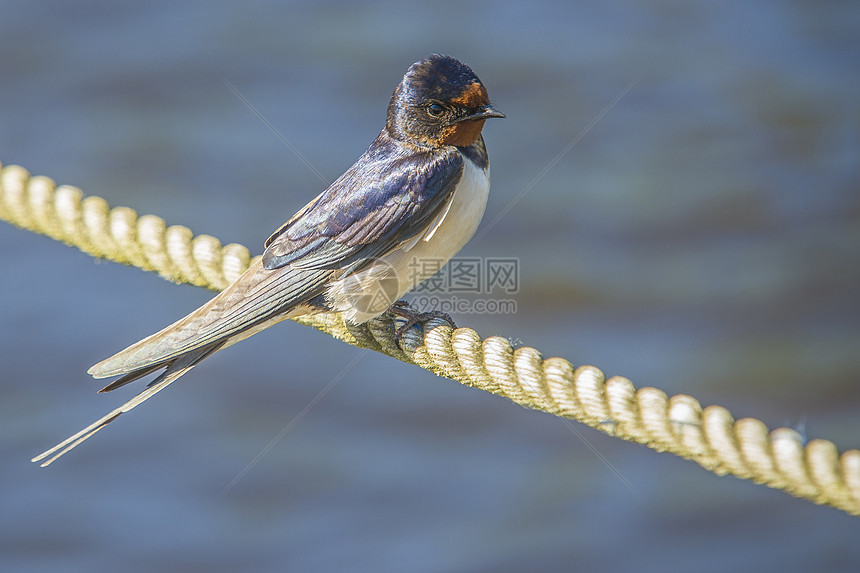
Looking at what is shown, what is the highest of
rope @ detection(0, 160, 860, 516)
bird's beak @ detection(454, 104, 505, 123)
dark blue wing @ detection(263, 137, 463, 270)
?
bird's beak @ detection(454, 104, 505, 123)

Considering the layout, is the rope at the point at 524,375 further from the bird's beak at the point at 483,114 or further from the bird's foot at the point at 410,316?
the bird's beak at the point at 483,114

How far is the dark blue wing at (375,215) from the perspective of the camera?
1.52m

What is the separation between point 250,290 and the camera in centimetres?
152

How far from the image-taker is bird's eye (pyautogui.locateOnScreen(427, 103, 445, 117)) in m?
1.54

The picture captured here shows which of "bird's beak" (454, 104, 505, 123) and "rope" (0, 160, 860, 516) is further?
"bird's beak" (454, 104, 505, 123)

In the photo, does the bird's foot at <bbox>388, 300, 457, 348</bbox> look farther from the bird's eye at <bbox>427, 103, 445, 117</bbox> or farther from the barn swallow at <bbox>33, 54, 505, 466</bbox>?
the bird's eye at <bbox>427, 103, 445, 117</bbox>

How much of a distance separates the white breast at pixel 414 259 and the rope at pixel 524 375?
0.06 meters

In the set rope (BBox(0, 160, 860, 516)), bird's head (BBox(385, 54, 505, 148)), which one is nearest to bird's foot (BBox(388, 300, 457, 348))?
rope (BBox(0, 160, 860, 516))

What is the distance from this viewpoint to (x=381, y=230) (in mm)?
1538

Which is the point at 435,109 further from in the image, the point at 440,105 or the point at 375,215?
the point at 375,215

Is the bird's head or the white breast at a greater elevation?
the bird's head

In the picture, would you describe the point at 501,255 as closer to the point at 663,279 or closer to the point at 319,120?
the point at 663,279

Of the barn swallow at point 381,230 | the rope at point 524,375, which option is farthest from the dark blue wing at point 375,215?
the rope at point 524,375

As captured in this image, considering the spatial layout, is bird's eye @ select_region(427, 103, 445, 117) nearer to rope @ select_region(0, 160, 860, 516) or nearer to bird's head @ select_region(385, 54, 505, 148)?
bird's head @ select_region(385, 54, 505, 148)
